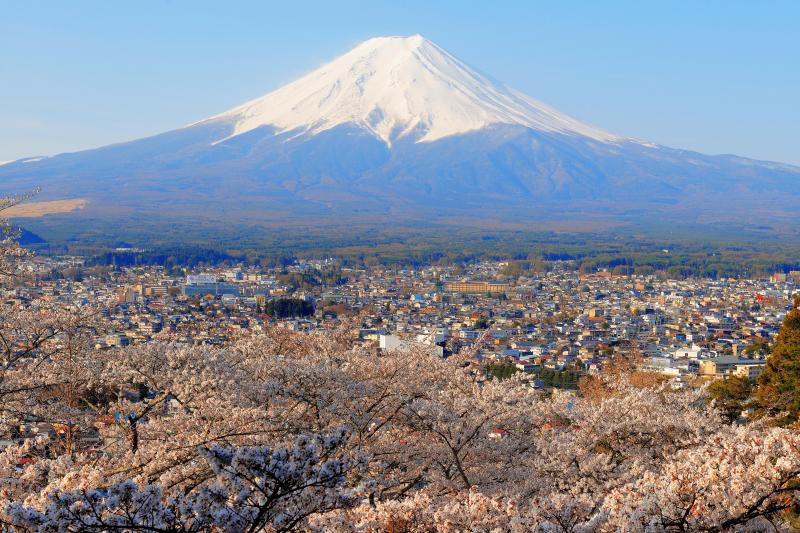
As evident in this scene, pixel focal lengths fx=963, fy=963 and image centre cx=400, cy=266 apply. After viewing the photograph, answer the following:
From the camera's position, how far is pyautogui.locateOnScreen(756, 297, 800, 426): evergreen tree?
11.7m

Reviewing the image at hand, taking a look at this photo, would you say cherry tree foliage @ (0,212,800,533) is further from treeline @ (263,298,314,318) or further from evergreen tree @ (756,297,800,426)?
treeline @ (263,298,314,318)

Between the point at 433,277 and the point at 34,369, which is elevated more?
the point at 34,369

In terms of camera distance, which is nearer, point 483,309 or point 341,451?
point 341,451

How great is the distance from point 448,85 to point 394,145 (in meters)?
13.7

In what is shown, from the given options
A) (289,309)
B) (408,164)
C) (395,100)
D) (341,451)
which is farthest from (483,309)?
(395,100)

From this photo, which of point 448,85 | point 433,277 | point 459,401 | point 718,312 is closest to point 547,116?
point 448,85

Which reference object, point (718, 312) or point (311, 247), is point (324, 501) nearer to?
point (718, 312)

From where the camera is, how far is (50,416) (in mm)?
8609

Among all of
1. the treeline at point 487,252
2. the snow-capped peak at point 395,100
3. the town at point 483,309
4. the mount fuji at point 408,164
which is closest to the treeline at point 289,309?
the town at point 483,309

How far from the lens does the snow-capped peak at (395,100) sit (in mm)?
151625

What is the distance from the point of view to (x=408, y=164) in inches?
5714

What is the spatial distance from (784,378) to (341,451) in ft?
26.2

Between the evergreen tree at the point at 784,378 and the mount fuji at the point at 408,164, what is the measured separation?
102956 mm

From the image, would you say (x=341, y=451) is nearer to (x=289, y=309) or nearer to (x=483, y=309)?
(x=289, y=309)
